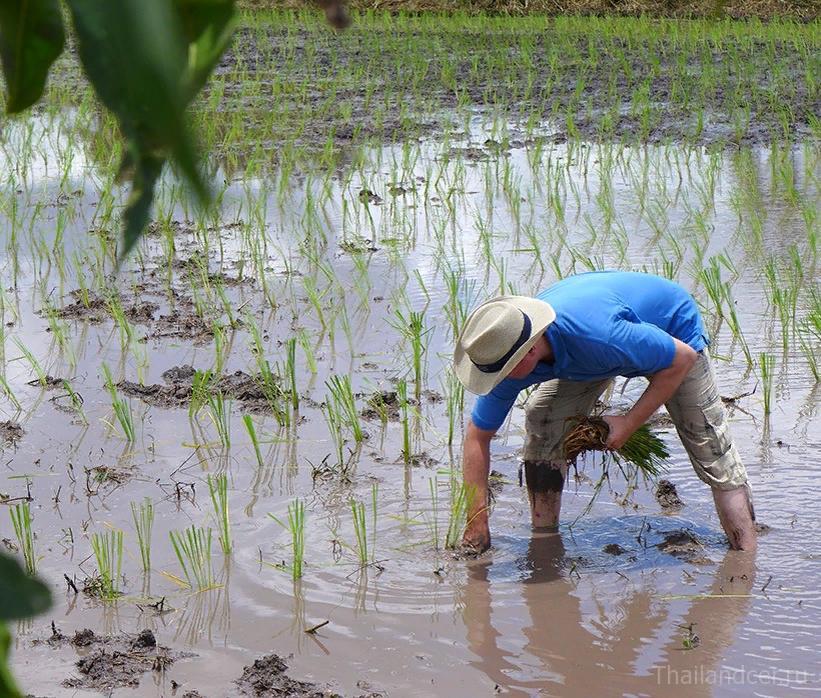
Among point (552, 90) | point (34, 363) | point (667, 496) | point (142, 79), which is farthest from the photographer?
point (552, 90)

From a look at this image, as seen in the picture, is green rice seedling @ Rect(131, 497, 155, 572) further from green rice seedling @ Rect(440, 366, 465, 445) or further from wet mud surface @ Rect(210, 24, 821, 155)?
wet mud surface @ Rect(210, 24, 821, 155)

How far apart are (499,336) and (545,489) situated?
2.28 feet

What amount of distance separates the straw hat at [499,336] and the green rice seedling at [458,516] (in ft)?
1.15

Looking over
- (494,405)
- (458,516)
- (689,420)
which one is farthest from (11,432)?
(689,420)

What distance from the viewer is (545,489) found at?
3.29 m

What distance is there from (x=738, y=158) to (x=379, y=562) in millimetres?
5282

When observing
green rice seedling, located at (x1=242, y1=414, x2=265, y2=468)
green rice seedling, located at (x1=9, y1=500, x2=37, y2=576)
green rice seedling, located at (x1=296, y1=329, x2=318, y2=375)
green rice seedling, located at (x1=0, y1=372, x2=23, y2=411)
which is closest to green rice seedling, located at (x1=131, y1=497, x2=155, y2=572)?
green rice seedling, located at (x1=9, y1=500, x2=37, y2=576)

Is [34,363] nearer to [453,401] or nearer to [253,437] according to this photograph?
[253,437]

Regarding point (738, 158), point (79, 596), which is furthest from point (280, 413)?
point (738, 158)

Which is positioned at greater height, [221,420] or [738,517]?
[221,420]

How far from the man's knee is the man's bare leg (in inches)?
18.8

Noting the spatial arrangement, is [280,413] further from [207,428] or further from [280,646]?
[280,646]

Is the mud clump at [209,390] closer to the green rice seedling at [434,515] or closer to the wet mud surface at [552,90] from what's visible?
the green rice seedling at [434,515]

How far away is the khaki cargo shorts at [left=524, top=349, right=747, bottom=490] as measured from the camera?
317 cm
